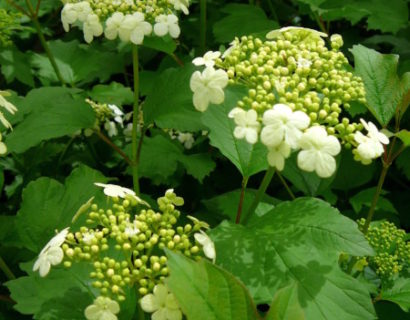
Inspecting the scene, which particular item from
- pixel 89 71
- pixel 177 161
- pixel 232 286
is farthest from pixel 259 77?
pixel 89 71

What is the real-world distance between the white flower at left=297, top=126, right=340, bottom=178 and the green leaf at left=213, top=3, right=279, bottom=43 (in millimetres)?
2195

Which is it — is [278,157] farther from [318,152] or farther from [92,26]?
[92,26]

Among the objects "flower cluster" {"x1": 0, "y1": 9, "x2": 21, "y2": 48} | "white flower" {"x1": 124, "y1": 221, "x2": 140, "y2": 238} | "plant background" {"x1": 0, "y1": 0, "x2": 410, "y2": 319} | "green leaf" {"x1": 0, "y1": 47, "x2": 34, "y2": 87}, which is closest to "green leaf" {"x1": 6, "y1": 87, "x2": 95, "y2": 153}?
"plant background" {"x1": 0, "y1": 0, "x2": 410, "y2": 319}

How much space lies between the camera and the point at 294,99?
185cm

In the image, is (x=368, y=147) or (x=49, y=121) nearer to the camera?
(x=368, y=147)

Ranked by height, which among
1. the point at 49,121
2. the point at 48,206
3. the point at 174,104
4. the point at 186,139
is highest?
the point at 174,104

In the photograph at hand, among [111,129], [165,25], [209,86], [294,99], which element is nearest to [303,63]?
[294,99]

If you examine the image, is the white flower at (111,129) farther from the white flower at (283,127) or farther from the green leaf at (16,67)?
the white flower at (283,127)

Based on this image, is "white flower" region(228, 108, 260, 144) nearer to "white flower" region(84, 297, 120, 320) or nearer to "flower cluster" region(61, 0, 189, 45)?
"white flower" region(84, 297, 120, 320)

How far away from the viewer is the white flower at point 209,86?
6.44ft

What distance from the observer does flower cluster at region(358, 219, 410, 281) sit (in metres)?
2.42

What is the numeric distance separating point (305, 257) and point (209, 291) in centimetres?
59

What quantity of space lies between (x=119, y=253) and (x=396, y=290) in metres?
1.27

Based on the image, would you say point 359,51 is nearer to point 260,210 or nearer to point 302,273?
point 260,210
